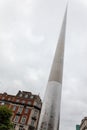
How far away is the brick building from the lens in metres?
48.7

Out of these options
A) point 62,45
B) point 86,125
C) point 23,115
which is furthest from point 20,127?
point 62,45

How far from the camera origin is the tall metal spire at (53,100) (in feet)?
29.5

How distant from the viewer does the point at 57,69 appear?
35.8 ft

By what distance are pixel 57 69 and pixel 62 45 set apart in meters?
2.44

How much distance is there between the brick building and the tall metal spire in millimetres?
41115

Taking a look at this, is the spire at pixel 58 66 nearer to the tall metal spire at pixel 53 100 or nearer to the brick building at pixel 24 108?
the tall metal spire at pixel 53 100

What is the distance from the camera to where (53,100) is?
9.65m

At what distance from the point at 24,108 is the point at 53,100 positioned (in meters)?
43.9

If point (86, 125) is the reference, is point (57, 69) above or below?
below

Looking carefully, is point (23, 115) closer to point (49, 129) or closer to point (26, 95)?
point (26, 95)

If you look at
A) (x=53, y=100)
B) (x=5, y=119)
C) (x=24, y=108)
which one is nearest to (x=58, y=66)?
(x=53, y=100)

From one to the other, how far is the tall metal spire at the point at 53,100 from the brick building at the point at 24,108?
41115 mm

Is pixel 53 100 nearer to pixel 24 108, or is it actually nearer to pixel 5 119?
pixel 5 119

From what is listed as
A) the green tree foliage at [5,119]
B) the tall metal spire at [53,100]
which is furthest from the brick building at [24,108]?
the tall metal spire at [53,100]
